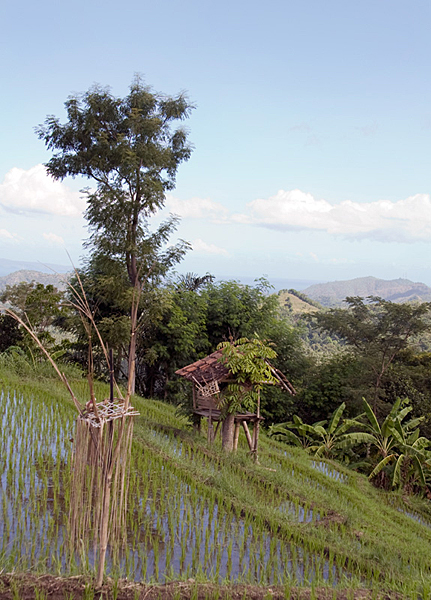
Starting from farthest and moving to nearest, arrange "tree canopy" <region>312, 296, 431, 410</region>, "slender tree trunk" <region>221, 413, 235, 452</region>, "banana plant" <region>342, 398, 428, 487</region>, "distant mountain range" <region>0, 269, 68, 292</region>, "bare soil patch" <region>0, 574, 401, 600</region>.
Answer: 1. "tree canopy" <region>312, 296, 431, 410</region>
2. "banana plant" <region>342, 398, 428, 487</region>
3. "slender tree trunk" <region>221, 413, 235, 452</region>
4. "distant mountain range" <region>0, 269, 68, 292</region>
5. "bare soil patch" <region>0, 574, 401, 600</region>

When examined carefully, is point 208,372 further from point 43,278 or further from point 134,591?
point 43,278

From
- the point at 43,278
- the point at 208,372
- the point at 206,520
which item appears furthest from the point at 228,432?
the point at 43,278

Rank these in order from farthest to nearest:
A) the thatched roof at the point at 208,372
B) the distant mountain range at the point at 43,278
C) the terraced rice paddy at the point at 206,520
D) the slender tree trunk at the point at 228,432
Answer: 1. the slender tree trunk at the point at 228,432
2. the thatched roof at the point at 208,372
3. the distant mountain range at the point at 43,278
4. the terraced rice paddy at the point at 206,520

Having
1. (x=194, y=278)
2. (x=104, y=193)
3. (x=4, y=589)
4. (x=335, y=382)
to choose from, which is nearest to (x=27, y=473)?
(x=4, y=589)

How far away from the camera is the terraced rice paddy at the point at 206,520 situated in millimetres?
4875

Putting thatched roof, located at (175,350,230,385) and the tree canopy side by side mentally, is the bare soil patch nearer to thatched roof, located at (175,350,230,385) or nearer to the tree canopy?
thatched roof, located at (175,350,230,385)

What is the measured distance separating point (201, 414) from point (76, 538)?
16.7 ft

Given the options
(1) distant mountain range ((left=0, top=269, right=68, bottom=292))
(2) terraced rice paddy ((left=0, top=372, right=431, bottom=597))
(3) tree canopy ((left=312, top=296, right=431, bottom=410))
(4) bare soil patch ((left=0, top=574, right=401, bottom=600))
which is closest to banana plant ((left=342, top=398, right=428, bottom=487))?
(2) terraced rice paddy ((left=0, top=372, right=431, bottom=597))

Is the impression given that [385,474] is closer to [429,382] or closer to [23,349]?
[429,382]

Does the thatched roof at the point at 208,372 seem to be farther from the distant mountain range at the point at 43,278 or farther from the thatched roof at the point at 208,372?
the distant mountain range at the point at 43,278

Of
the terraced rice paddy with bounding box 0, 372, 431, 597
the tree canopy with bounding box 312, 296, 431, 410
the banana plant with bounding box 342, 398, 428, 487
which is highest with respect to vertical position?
the tree canopy with bounding box 312, 296, 431, 410

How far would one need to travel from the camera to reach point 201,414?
392 inches

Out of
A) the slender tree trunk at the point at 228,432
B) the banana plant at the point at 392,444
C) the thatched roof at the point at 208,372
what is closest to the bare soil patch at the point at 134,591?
the thatched roof at the point at 208,372

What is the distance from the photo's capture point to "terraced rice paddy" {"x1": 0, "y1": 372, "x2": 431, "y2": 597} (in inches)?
192
